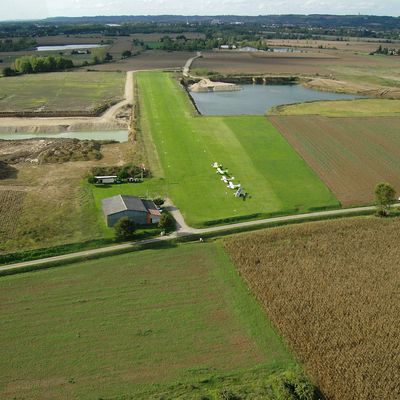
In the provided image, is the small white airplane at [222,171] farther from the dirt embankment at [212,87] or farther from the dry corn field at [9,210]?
the dirt embankment at [212,87]

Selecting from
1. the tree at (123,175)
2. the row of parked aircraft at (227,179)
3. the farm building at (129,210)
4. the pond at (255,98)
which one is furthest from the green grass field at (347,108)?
the farm building at (129,210)

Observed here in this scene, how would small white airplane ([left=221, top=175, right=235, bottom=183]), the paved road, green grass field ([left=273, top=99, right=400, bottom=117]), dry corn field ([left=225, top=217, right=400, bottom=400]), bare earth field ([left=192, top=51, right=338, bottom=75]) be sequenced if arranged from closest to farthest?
1. dry corn field ([left=225, top=217, right=400, bottom=400])
2. the paved road
3. small white airplane ([left=221, top=175, right=235, bottom=183])
4. green grass field ([left=273, top=99, right=400, bottom=117])
5. bare earth field ([left=192, top=51, right=338, bottom=75])

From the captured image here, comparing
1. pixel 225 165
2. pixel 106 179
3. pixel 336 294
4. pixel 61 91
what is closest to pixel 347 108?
pixel 225 165

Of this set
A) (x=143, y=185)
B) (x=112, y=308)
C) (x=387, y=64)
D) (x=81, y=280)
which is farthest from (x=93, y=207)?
(x=387, y=64)

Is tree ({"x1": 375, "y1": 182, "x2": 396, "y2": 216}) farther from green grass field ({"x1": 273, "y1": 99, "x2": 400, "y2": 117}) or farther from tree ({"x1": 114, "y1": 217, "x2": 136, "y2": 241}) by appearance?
green grass field ({"x1": 273, "y1": 99, "x2": 400, "y2": 117})

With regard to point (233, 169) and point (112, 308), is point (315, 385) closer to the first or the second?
point (112, 308)

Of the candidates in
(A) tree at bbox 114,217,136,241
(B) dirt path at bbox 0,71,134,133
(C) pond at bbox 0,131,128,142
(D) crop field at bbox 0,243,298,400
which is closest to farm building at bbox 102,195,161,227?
(A) tree at bbox 114,217,136,241

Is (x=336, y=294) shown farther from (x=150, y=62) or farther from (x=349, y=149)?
(x=150, y=62)
